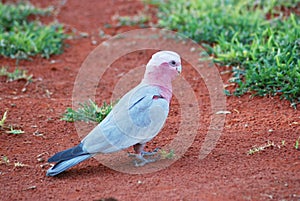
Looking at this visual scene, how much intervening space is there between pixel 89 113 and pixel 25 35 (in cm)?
235

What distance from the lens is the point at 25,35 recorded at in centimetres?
680

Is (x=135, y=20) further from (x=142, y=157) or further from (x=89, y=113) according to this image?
(x=142, y=157)

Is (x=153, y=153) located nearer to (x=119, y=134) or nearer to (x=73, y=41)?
(x=119, y=134)

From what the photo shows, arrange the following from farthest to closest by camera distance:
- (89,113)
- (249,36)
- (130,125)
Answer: (249,36) < (89,113) < (130,125)

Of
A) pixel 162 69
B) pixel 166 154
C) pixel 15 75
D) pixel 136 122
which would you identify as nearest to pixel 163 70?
pixel 162 69

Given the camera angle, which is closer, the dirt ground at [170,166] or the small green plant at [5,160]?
the dirt ground at [170,166]

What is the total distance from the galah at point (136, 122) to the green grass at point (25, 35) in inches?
112

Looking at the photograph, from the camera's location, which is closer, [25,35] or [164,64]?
[164,64]

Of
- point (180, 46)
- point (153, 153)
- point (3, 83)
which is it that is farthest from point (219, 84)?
point (3, 83)

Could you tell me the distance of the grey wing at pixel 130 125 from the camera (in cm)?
402

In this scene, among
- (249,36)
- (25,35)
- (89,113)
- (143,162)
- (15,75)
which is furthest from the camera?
(25,35)

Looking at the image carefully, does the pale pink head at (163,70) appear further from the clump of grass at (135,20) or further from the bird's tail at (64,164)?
the clump of grass at (135,20)

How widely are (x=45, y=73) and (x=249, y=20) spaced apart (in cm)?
274

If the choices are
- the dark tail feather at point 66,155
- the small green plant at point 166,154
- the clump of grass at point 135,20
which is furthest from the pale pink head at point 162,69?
the clump of grass at point 135,20
